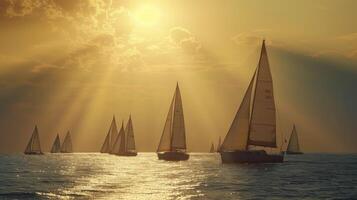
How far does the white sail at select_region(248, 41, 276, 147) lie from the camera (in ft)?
273

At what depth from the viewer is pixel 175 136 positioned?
→ 368ft

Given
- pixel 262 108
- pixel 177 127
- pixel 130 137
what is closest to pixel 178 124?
pixel 177 127

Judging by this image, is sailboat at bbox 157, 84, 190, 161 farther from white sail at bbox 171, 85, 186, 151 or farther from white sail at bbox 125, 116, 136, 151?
white sail at bbox 125, 116, 136, 151

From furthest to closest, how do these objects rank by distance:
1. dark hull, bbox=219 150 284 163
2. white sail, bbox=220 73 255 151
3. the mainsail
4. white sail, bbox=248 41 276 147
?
the mainsail < white sail, bbox=248 41 276 147 < white sail, bbox=220 73 255 151 < dark hull, bbox=219 150 284 163

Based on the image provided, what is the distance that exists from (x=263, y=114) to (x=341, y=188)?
3303 cm

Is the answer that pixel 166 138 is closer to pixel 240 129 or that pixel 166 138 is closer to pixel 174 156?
pixel 174 156

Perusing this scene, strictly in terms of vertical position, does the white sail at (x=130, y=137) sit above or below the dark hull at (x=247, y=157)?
above

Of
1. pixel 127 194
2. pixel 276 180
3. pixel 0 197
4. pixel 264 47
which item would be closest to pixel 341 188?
pixel 276 180

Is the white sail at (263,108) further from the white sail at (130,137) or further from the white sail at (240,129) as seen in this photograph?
the white sail at (130,137)

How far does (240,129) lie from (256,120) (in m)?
2.81

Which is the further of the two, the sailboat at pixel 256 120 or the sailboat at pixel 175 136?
the sailboat at pixel 175 136

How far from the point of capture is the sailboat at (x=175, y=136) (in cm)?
11162

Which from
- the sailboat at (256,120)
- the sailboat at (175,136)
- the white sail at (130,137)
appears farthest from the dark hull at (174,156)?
the white sail at (130,137)

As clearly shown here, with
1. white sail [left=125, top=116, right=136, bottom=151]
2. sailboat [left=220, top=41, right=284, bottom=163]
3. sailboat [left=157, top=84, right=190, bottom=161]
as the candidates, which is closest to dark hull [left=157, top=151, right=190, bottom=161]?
sailboat [left=157, top=84, right=190, bottom=161]
